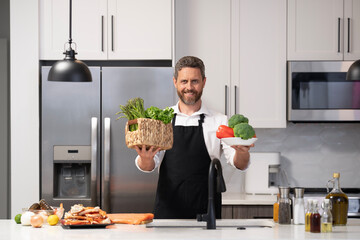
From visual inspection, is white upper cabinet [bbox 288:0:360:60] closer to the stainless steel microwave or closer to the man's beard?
the stainless steel microwave

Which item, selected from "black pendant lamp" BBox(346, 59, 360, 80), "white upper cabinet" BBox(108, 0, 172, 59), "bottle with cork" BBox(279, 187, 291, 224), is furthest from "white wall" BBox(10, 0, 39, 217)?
"black pendant lamp" BBox(346, 59, 360, 80)

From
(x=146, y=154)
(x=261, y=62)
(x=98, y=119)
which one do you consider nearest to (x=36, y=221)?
(x=146, y=154)

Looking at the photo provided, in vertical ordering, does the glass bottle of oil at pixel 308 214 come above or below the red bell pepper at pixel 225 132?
below

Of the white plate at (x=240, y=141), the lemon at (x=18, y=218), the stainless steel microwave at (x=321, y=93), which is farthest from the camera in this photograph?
the stainless steel microwave at (x=321, y=93)

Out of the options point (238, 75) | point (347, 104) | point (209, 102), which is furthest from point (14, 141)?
point (347, 104)

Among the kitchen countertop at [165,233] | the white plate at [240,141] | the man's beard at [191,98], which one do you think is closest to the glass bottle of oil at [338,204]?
the kitchen countertop at [165,233]

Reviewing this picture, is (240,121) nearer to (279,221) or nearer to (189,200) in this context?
(279,221)

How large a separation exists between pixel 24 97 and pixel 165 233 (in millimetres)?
2230

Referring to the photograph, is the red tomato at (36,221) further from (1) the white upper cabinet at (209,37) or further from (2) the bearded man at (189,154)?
(1) the white upper cabinet at (209,37)

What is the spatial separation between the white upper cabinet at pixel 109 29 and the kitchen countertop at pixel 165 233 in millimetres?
1925

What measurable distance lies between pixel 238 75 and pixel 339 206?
1.95m

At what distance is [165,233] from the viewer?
2.68 metres

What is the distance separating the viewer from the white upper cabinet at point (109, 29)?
14.8 feet

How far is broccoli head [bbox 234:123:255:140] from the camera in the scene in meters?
2.78
